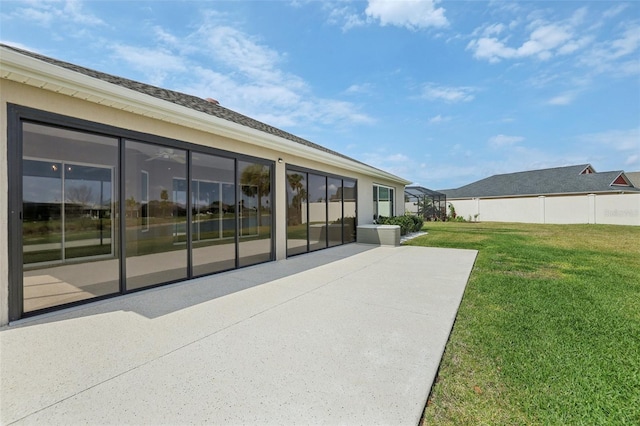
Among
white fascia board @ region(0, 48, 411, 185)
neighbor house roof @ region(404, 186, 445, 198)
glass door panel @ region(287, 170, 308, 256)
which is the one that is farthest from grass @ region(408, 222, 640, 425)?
neighbor house roof @ region(404, 186, 445, 198)

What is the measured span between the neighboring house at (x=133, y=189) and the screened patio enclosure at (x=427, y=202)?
15.4m

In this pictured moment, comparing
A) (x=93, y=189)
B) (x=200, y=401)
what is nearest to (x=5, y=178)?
(x=200, y=401)

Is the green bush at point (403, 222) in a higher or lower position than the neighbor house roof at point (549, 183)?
lower

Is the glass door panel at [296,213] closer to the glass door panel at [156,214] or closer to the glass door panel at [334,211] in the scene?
the glass door panel at [334,211]

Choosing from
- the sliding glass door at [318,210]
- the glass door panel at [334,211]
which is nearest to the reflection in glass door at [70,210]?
the sliding glass door at [318,210]

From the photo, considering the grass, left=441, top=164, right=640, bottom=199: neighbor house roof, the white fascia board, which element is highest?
left=441, top=164, right=640, bottom=199: neighbor house roof

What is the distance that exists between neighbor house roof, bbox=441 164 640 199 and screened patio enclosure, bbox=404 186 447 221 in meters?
4.59

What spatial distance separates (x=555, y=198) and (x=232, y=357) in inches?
1132

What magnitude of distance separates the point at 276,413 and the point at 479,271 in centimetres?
622

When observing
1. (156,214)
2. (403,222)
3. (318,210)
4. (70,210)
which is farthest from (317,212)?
(70,210)

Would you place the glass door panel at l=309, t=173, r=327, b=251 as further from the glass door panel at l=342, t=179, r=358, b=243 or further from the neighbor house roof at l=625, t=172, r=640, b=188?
the neighbor house roof at l=625, t=172, r=640, b=188

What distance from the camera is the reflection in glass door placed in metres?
6.20

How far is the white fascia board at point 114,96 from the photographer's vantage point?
3.36 m

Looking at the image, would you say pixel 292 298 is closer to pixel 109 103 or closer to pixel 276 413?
pixel 276 413
